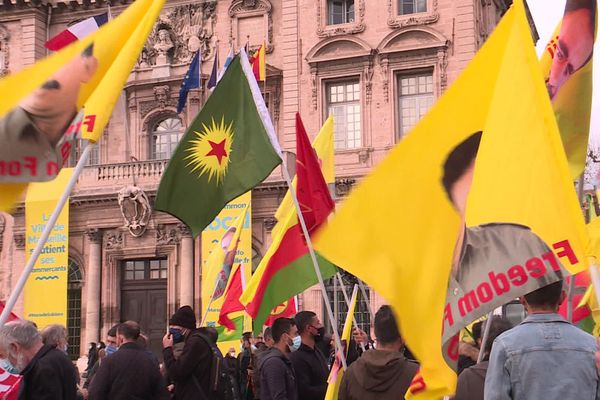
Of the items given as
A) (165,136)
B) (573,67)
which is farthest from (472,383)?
(165,136)

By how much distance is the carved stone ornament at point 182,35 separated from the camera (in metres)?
31.2

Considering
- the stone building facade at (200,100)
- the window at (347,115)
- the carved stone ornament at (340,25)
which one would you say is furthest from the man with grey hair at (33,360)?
the carved stone ornament at (340,25)

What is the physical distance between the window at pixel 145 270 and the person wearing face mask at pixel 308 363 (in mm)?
21711

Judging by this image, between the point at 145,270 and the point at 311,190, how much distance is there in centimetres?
2160

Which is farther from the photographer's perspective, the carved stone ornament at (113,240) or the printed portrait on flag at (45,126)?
the carved stone ornament at (113,240)

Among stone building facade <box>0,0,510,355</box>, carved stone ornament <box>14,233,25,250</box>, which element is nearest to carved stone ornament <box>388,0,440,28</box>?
stone building facade <box>0,0,510,355</box>

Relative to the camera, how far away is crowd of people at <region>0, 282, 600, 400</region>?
4531mm

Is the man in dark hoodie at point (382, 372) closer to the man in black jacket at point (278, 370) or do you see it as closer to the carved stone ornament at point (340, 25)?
the man in black jacket at point (278, 370)

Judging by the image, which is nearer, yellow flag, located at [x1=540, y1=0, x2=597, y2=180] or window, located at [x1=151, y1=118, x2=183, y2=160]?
yellow flag, located at [x1=540, y1=0, x2=597, y2=180]

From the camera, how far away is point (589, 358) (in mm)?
4539

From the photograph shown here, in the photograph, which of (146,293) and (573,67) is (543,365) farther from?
(146,293)

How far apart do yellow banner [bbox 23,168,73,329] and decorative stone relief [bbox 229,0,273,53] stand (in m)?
7.26

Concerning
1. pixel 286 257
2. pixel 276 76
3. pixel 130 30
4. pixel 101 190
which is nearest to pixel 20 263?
pixel 101 190

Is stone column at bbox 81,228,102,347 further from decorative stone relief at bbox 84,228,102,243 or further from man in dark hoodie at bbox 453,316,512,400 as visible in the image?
man in dark hoodie at bbox 453,316,512,400
